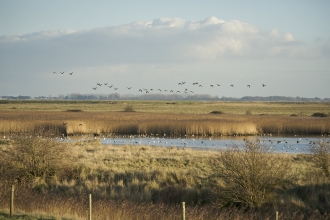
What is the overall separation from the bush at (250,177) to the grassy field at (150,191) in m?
0.37

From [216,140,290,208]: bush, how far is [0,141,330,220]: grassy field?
1.21 feet

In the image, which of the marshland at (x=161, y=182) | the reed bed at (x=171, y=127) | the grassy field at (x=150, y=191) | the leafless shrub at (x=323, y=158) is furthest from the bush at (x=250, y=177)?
the reed bed at (x=171, y=127)

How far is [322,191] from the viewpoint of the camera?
15.2 meters

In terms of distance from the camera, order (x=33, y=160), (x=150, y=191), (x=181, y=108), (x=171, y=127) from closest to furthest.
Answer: (x=150, y=191) → (x=33, y=160) → (x=171, y=127) → (x=181, y=108)

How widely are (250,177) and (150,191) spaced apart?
419cm

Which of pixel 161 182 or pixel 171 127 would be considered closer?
pixel 161 182

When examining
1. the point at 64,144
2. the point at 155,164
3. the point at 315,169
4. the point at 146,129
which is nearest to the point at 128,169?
the point at 155,164

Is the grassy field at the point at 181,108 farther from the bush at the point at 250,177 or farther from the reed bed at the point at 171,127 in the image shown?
the bush at the point at 250,177

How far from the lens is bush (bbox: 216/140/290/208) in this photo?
1452cm

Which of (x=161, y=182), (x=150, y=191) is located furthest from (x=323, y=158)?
(x=150, y=191)

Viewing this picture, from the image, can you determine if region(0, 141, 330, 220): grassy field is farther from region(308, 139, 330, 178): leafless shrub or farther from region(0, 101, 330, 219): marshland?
region(308, 139, 330, 178): leafless shrub

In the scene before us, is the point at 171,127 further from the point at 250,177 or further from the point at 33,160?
the point at 250,177

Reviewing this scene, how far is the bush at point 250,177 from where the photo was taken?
14.5 meters

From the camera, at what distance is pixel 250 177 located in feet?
47.8
